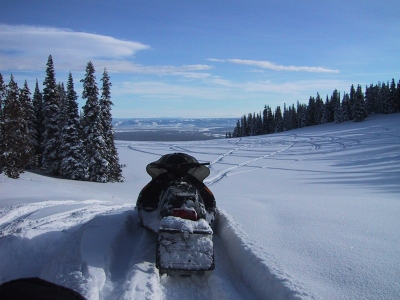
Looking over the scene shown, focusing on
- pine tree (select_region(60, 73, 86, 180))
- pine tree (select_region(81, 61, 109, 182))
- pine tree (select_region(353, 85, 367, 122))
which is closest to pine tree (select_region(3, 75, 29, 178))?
pine tree (select_region(60, 73, 86, 180))

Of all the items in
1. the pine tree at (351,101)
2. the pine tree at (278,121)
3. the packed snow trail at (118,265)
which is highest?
the pine tree at (351,101)

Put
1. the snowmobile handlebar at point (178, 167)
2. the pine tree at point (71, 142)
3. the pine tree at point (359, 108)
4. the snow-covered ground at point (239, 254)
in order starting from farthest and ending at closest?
1. the pine tree at point (359, 108)
2. the pine tree at point (71, 142)
3. the snowmobile handlebar at point (178, 167)
4. the snow-covered ground at point (239, 254)

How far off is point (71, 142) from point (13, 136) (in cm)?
475

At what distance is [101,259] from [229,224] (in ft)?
7.27

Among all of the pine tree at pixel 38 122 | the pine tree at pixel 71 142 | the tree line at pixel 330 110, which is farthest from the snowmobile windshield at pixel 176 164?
the tree line at pixel 330 110

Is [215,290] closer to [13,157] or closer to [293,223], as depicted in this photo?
[293,223]

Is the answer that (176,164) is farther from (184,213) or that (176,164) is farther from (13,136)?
(13,136)

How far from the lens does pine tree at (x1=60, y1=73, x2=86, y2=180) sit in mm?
26844

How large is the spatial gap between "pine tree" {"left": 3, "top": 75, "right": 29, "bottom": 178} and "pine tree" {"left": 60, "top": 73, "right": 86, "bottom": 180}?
136 inches

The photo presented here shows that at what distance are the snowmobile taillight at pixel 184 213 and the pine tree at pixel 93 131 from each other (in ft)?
75.0

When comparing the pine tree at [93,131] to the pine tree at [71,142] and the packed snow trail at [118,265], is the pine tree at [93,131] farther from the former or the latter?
the packed snow trail at [118,265]

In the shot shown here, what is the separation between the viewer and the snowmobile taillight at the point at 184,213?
13.2ft

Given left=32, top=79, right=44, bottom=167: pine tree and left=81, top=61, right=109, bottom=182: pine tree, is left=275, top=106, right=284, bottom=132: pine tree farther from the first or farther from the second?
left=81, top=61, right=109, bottom=182: pine tree

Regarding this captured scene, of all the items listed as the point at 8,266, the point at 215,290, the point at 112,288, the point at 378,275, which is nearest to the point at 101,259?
the point at 112,288
